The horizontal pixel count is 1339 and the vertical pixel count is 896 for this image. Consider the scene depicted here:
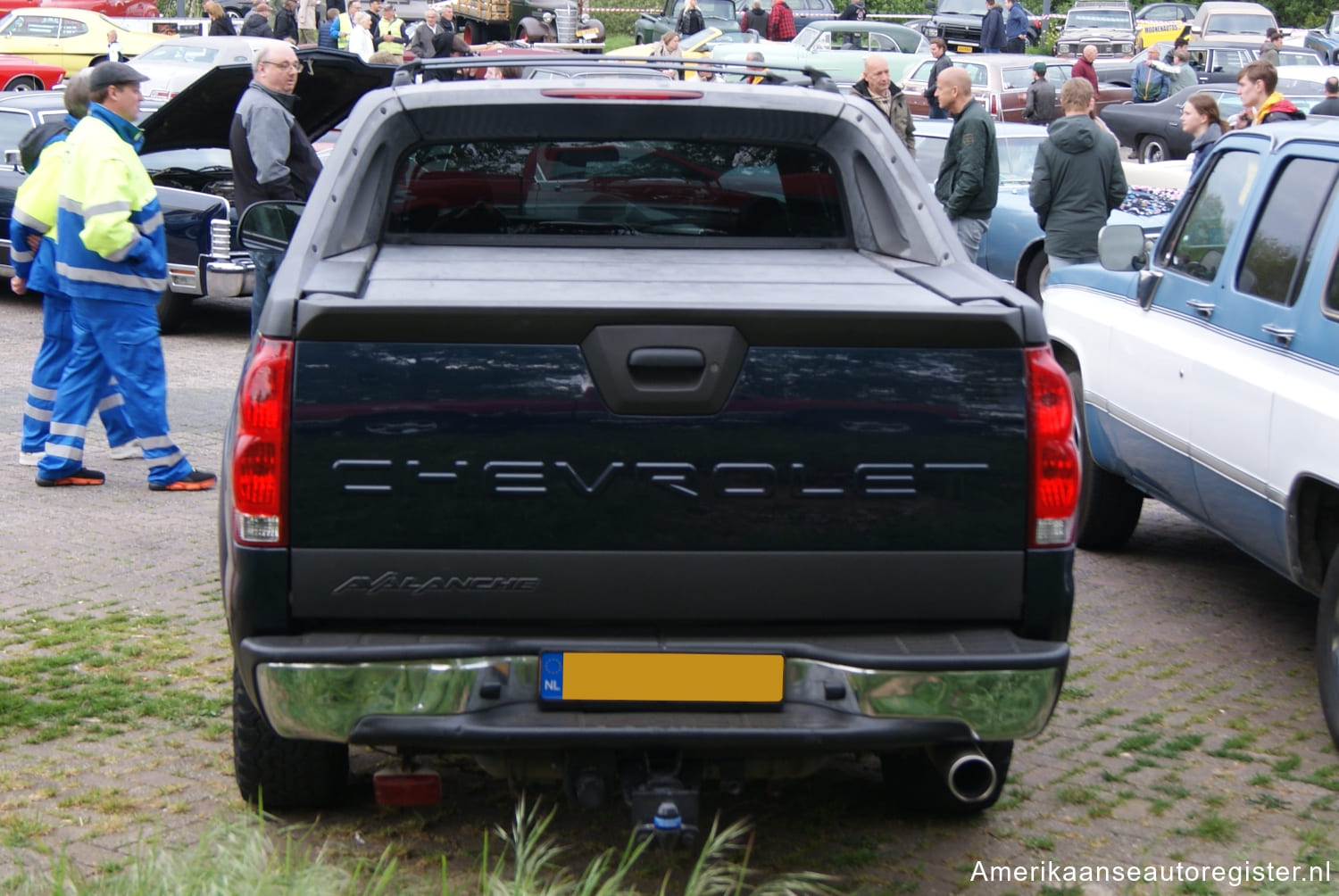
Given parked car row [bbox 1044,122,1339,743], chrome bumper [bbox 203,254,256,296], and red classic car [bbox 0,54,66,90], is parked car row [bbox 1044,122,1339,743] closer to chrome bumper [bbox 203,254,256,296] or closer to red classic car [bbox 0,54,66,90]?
chrome bumper [bbox 203,254,256,296]

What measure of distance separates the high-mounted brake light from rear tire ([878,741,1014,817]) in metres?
1.93

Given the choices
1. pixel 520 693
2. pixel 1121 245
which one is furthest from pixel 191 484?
pixel 520 693

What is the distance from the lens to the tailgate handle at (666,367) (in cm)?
328

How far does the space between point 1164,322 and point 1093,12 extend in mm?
35083

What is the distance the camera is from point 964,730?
3.32 meters

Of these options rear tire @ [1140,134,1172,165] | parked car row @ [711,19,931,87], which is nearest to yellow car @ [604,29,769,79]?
parked car row @ [711,19,931,87]

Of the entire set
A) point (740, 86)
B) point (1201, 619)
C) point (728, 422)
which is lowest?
point (1201, 619)

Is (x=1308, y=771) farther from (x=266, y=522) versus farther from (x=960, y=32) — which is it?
(x=960, y=32)

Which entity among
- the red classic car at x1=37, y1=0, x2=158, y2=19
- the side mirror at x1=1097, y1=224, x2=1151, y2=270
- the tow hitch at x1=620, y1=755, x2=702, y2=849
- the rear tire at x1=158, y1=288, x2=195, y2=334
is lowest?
the rear tire at x1=158, y1=288, x2=195, y2=334

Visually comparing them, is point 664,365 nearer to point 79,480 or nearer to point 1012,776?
point 1012,776

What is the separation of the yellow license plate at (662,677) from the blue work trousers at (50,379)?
537 cm

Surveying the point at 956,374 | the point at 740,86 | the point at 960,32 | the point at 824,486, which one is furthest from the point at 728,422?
the point at 960,32

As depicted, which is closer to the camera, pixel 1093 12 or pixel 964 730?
pixel 964 730

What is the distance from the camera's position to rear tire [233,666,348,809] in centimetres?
390
